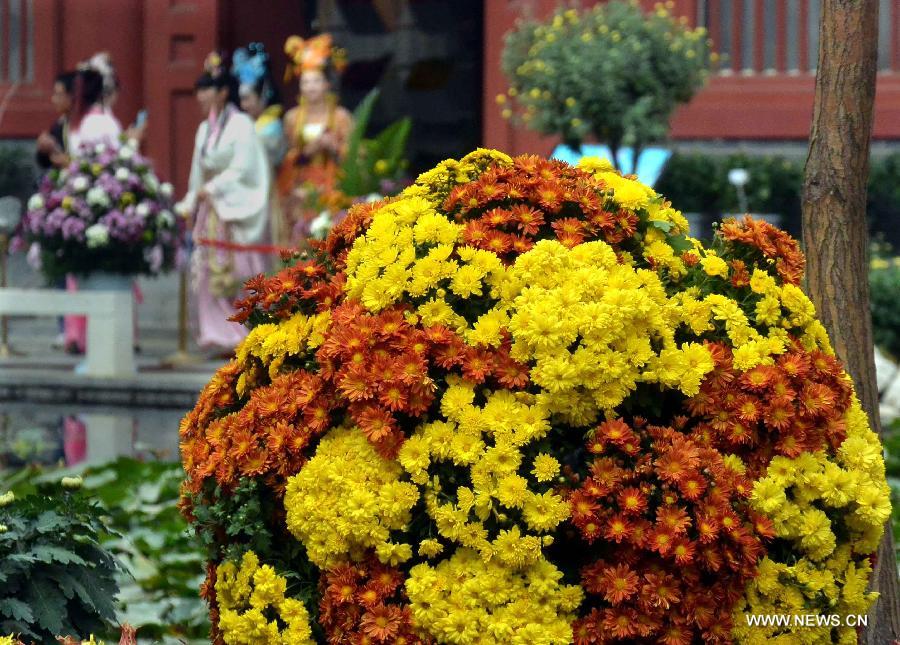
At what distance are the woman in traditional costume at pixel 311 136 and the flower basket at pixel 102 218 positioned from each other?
1303 mm

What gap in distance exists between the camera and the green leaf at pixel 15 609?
313 cm

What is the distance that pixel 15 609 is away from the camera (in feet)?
10.3

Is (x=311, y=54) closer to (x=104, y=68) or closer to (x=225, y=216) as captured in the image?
(x=225, y=216)

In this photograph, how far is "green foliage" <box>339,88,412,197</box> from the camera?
11742 millimetres

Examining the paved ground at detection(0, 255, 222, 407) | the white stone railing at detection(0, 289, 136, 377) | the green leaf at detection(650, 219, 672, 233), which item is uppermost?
the green leaf at detection(650, 219, 672, 233)

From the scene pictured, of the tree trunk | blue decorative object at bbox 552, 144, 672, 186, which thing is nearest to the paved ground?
blue decorative object at bbox 552, 144, 672, 186

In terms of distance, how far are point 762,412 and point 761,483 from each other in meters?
0.14

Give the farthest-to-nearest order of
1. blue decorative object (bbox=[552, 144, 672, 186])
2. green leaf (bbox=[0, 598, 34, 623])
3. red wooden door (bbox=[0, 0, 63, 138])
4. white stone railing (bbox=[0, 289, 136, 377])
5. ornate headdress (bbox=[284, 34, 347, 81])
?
1. red wooden door (bbox=[0, 0, 63, 138])
2. blue decorative object (bbox=[552, 144, 672, 186])
3. ornate headdress (bbox=[284, 34, 347, 81])
4. white stone railing (bbox=[0, 289, 136, 377])
5. green leaf (bbox=[0, 598, 34, 623])

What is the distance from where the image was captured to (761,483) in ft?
9.38

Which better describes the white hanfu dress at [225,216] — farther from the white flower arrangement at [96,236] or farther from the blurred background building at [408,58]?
the blurred background building at [408,58]

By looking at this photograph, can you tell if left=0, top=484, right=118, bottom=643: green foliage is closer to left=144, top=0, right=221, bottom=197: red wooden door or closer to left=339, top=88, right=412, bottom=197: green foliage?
left=339, top=88, right=412, bottom=197: green foliage

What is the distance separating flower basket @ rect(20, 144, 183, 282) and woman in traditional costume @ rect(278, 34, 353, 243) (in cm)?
130

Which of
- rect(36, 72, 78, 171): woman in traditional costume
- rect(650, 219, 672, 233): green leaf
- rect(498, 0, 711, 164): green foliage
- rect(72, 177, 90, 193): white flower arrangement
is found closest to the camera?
rect(650, 219, 672, 233): green leaf

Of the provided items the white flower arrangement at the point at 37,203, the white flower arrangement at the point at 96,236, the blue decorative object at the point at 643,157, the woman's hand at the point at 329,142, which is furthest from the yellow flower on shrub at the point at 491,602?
the blue decorative object at the point at 643,157
